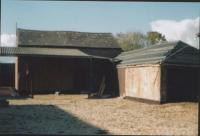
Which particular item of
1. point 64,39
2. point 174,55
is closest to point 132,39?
point 64,39

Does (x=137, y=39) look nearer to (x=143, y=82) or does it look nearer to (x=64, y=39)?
(x=64, y=39)

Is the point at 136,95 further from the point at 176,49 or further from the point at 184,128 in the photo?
the point at 184,128

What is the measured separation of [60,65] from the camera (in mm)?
30547

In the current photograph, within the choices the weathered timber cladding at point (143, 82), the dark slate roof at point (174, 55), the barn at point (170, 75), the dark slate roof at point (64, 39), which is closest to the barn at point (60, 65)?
the dark slate roof at point (64, 39)

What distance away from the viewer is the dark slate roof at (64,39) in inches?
1331

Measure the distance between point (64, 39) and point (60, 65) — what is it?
563 centimetres

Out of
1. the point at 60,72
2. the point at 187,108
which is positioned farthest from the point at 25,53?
the point at 187,108

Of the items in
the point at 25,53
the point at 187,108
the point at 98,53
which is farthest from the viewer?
the point at 98,53

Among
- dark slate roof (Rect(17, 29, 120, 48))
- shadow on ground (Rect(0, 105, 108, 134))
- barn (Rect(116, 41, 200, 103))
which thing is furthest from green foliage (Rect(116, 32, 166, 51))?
shadow on ground (Rect(0, 105, 108, 134))

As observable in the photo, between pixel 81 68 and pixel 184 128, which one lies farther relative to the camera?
pixel 81 68

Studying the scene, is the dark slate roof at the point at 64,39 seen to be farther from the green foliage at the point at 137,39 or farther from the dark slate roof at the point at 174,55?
the green foliage at the point at 137,39

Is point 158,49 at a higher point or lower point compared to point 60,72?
higher

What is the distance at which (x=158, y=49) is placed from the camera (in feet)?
76.8

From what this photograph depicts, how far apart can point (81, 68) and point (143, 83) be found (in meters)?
10.3
